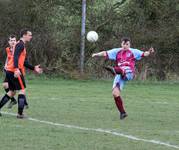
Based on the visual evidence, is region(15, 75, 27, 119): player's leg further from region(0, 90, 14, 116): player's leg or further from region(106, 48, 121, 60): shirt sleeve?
region(106, 48, 121, 60): shirt sleeve

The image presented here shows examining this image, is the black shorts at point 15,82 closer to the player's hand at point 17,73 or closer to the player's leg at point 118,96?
the player's hand at point 17,73

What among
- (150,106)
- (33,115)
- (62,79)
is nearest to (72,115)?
(33,115)

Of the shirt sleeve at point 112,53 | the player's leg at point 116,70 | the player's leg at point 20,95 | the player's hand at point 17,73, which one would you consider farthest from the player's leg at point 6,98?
the shirt sleeve at point 112,53

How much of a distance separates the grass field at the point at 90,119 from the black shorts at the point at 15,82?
2.05ft

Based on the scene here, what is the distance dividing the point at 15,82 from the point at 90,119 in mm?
1712

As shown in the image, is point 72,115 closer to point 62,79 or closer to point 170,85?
point 170,85

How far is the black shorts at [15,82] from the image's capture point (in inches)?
510

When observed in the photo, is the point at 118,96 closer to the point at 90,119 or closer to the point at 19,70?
the point at 90,119

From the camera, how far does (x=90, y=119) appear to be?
13.0 metres

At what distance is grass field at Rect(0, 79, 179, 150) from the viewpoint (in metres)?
A: 9.60

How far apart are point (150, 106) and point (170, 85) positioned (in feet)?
28.2

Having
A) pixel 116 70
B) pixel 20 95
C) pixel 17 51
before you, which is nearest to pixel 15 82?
pixel 20 95

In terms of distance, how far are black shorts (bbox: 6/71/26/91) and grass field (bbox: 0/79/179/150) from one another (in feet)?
2.05

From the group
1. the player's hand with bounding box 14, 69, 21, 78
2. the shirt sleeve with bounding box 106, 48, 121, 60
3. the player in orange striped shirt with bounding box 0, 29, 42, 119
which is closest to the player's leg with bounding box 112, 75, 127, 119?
the shirt sleeve with bounding box 106, 48, 121, 60
